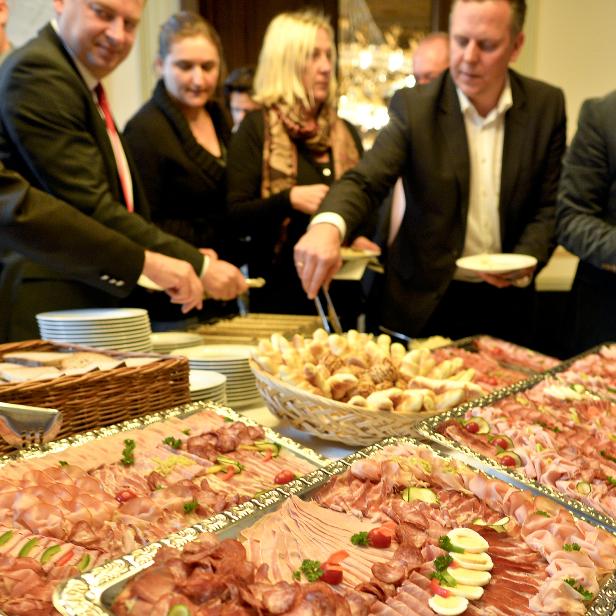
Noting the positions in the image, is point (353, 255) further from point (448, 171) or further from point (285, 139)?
point (285, 139)

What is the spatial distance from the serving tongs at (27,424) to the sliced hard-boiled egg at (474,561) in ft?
2.51

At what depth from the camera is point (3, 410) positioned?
1283mm

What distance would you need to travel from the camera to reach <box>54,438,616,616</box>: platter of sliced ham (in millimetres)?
847

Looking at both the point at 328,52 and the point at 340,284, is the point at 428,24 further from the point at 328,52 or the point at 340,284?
the point at 340,284

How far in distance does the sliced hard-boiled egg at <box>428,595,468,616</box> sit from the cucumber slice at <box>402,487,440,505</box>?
Result: 255 mm

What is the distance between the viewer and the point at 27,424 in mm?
1311

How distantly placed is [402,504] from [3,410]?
742 mm

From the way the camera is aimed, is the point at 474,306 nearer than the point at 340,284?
Yes

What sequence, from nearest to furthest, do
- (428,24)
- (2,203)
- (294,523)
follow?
(294,523) → (2,203) → (428,24)

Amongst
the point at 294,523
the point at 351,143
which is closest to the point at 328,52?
the point at 351,143

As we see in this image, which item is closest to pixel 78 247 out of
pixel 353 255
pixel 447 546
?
pixel 353 255

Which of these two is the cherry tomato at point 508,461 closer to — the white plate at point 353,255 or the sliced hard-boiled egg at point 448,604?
the sliced hard-boiled egg at point 448,604

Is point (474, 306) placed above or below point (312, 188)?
below

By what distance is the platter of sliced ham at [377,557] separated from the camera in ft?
2.78
